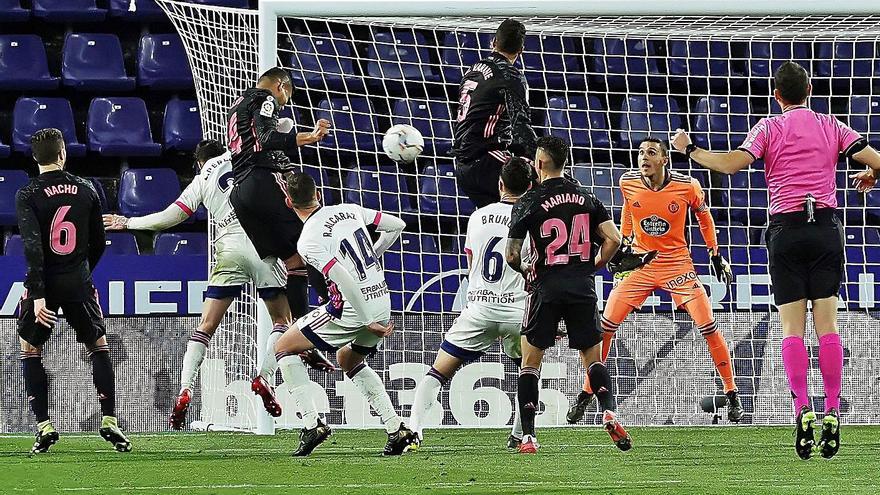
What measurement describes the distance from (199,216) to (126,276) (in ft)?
8.52

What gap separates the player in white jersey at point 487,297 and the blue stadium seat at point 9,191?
6936mm

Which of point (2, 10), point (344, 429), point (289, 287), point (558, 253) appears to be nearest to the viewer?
point (558, 253)

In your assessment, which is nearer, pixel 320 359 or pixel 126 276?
pixel 320 359

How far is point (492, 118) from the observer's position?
798 cm

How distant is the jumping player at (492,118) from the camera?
7.84 m

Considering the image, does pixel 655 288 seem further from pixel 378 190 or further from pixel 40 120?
pixel 40 120

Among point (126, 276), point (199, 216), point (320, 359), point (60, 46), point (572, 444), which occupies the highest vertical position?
point (60, 46)

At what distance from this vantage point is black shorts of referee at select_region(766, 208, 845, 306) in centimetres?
649

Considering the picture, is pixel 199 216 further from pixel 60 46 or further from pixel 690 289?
pixel 690 289

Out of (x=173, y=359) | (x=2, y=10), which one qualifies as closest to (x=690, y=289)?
(x=173, y=359)

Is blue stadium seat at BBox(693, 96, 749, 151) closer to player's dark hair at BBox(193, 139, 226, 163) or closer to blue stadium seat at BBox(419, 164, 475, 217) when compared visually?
blue stadium seat at BBox(419, 164, 475, 217)

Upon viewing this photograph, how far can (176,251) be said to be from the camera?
1256cm

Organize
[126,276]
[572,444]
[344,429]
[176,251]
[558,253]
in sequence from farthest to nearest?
[176,251] < [126,276] < [344,429] < [572,444] < [558,253]

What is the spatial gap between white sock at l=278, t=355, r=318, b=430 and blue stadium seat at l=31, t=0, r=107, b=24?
7899mm
